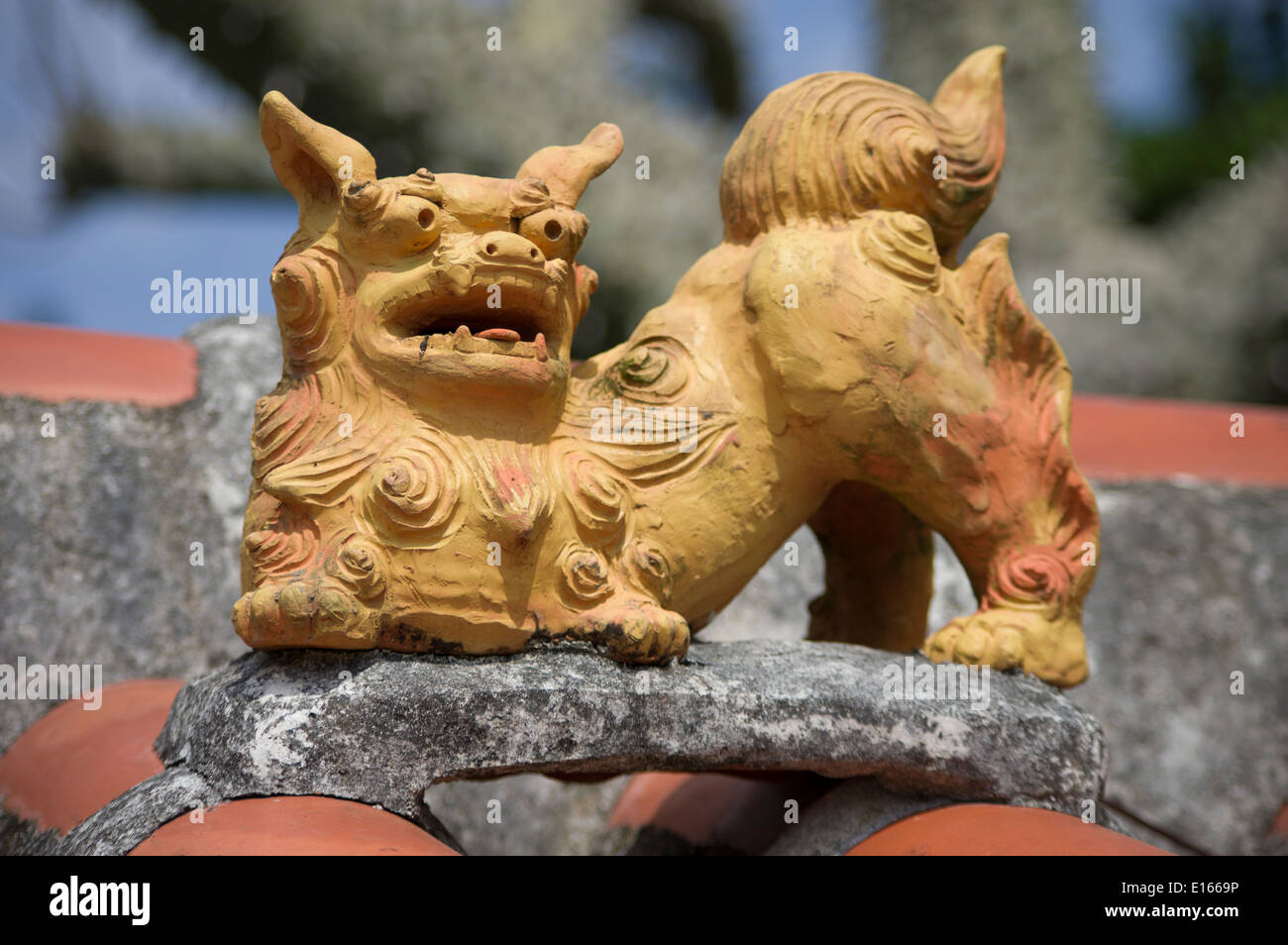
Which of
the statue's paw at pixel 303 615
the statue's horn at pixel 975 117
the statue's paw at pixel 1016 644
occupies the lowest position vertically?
the statue's paw at pixel 1016 644

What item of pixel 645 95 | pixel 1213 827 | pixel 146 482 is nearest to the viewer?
pixel 146 482

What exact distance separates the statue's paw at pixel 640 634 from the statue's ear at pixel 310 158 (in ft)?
2.16

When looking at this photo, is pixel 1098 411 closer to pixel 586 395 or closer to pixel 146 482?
pixel 586 395

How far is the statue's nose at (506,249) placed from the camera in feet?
5.13

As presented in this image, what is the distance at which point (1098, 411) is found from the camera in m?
3.36

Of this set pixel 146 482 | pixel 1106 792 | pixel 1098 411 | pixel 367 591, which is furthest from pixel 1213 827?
pixel 146 482

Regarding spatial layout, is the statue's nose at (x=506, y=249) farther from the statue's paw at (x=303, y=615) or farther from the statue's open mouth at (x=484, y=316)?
the statue's paw at (x=303, y=615)

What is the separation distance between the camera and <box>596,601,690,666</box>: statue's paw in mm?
1599

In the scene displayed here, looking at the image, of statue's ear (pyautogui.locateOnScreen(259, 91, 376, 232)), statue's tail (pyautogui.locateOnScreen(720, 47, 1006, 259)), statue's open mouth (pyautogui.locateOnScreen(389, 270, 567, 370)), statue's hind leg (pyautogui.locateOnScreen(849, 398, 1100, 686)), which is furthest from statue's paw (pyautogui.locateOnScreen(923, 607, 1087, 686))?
statue's ear (pyautogui.locateOnScreen(259, 91, 376, 232))

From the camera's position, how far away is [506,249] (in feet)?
5.14

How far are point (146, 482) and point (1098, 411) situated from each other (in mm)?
2423

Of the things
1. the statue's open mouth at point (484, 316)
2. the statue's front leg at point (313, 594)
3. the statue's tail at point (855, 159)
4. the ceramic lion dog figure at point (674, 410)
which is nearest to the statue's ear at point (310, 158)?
the ceramic lion dog figure at point (674, 410)

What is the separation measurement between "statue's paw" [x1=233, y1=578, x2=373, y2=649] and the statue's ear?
1.65 ft

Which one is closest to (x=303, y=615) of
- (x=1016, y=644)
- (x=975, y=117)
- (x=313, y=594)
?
(x=313, y=594)
